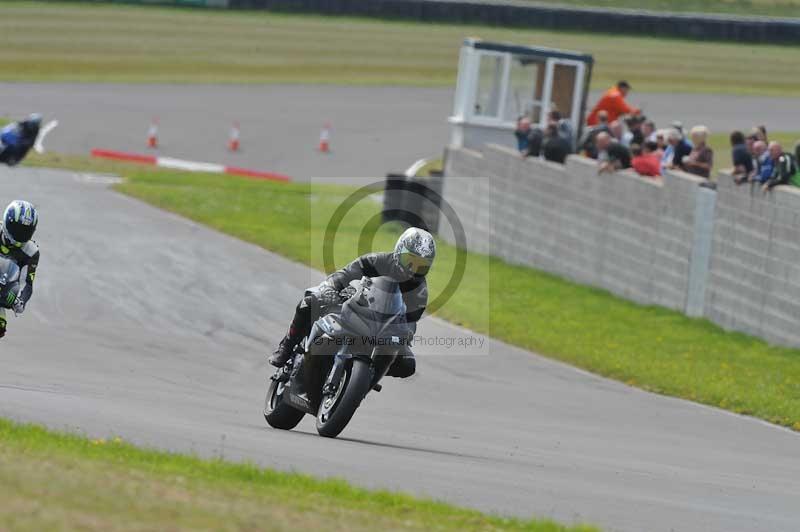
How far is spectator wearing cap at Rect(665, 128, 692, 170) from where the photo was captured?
22.0 metres

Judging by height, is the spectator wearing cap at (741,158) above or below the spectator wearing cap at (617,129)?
→ above

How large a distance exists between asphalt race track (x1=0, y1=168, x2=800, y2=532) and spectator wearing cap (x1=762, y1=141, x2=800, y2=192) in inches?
140

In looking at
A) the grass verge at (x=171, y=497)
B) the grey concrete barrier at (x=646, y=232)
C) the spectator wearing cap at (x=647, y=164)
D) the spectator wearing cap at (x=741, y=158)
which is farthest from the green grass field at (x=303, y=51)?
the grass verge at (x=171, y=497)

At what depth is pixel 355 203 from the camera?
1262 inches

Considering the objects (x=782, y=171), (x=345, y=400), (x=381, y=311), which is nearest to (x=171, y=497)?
(x=345, y=400)

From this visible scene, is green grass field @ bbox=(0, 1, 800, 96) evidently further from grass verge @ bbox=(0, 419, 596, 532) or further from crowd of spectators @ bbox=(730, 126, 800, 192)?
grass verge @ bbox=(0, 419, 596, 532)

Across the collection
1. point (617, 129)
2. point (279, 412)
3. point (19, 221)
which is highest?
point (617, 129)

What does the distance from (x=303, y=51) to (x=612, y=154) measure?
3159 centimetres

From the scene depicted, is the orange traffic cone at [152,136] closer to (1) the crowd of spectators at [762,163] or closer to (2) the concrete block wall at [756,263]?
(2) the concrete block wall at [756,263]

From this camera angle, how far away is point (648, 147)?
23641mm

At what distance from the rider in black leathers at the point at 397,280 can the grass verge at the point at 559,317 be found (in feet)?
19.2

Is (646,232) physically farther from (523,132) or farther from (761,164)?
(523,132)

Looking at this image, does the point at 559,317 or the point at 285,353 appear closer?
the point at 285,353

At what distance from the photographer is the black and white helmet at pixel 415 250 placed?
34.9 feet
